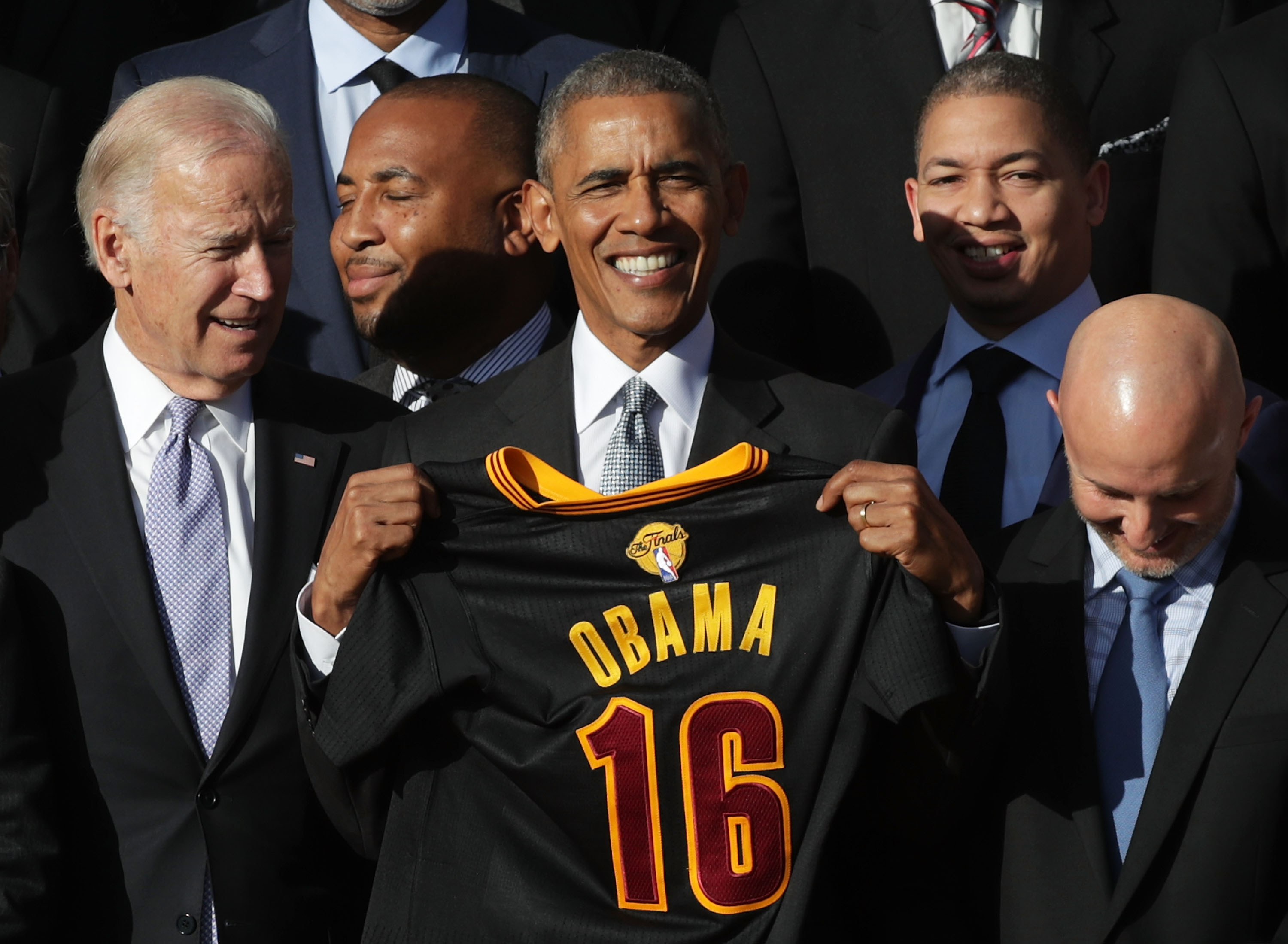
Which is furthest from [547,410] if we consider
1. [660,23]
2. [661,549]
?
[660,23]

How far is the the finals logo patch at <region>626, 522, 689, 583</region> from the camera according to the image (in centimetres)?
315

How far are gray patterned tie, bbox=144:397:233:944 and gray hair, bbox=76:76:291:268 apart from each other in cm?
48

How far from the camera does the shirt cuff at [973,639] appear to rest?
121 inches

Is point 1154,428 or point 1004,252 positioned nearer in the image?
point 1154,428

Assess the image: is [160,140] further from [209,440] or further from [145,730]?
[145,730]

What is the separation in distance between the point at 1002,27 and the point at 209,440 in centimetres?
249

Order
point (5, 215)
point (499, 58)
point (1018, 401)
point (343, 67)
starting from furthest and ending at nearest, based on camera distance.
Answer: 1. point (499, 58)
2. point (343, 67)
3. point (1018, 401)
4. point (5, 215)

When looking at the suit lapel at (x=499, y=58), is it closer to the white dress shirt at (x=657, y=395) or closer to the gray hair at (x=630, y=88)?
the gray hair at (x=630, y=88)

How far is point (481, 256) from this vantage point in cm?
441

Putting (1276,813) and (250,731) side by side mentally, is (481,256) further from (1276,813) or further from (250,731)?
(1276,813)

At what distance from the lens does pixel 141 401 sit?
3.56m

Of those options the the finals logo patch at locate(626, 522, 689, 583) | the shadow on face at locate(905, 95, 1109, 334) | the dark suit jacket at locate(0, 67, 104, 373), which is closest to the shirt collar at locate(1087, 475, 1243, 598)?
the the finals logo patch at locate(626, 522, 689, 583)

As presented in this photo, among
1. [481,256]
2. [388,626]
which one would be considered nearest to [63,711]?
[388,626]

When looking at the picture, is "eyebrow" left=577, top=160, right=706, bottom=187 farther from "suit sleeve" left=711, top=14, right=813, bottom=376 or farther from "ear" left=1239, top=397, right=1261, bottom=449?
"ear" left=1239, top=397, right=1261, bottom=449
